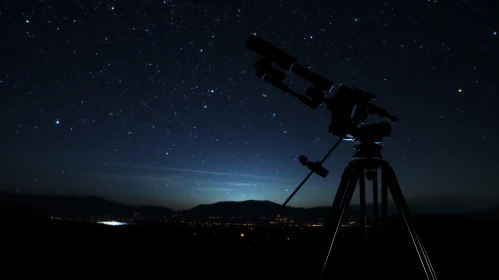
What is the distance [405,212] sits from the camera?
2.64 meters

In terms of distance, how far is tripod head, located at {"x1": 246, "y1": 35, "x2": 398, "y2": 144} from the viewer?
9.46ft

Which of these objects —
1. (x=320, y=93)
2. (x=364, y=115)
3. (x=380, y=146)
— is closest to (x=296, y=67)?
(x=320, y=93)

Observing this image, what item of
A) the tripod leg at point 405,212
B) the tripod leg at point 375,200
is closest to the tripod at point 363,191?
the tripod leg at point 405,212

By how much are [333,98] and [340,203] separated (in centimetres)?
101

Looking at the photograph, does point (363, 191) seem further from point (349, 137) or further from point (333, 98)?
point (333, 98)

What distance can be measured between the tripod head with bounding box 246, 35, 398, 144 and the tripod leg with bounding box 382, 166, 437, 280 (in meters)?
0.34

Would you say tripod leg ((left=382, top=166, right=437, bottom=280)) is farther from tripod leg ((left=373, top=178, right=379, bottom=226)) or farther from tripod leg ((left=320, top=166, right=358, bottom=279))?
tripod leg ((left=373, top=178, right=379, bottom=226))

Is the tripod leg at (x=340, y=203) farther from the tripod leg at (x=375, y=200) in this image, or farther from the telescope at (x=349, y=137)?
the tripod leg at (x=375, y=200)

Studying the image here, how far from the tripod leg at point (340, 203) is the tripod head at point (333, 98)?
1.24 ft

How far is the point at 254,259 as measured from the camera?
29.7 feet

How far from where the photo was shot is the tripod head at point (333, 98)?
9.46ft

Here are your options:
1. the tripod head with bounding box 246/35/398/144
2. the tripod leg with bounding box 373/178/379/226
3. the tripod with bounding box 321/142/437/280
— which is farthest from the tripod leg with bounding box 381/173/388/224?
the tripod head with bounding box 246/35/398/144

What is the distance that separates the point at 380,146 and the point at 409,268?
6.24 meters

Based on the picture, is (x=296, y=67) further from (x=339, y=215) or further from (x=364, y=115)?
(x=339, y=215)
